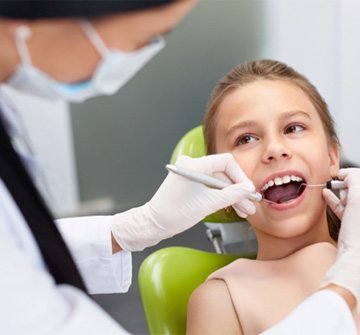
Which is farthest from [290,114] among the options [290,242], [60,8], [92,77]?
[60,8]

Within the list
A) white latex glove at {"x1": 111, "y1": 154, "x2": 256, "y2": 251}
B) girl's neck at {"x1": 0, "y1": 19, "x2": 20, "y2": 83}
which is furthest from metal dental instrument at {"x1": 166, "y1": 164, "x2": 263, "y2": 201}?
girl's neck at {"x1": 0, "y1": 19, "x2": 20, "y2": 83}

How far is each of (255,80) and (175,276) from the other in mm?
510

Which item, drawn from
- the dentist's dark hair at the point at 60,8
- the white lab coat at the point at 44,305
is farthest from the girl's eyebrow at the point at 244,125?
the dentist's dark hair at the point at 60,8

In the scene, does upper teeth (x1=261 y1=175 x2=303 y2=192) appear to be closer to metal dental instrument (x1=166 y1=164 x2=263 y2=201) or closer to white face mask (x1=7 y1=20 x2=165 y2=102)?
metal dental instrument (x1=166 y1=164 x2=263 y2=201)

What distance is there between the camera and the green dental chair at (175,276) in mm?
1357

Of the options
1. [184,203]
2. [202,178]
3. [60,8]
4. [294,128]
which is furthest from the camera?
[294,128]

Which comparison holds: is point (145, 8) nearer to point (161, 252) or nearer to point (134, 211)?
point (134, 211)

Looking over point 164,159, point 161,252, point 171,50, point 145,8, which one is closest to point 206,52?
point 171,50

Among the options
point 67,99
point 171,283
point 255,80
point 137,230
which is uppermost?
point 67,99

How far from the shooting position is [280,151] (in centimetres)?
127

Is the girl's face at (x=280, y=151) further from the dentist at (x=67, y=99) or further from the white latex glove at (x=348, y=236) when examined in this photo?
the dentist at (x=67, y=99)

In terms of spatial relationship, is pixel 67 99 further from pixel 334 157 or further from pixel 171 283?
pixel 334 157

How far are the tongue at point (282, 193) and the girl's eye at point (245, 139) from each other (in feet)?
0.39

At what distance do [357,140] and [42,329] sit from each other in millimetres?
2605
